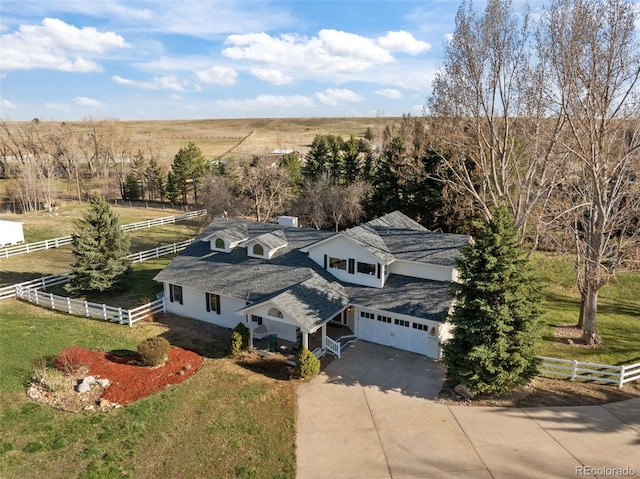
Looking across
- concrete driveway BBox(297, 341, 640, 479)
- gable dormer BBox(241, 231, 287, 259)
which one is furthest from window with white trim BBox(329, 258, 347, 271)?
concrete driveway BBox(297, 341, 640, 479)

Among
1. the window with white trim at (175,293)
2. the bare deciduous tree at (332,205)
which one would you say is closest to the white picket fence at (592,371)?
the window with white trim at (175,293)

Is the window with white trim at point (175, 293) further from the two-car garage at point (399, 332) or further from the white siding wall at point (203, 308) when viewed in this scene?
the two-car garage at point (399, 332)

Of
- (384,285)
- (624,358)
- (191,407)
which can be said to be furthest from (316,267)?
(624,358)

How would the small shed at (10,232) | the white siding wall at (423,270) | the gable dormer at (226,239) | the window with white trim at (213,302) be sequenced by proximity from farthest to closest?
the small shed at (10,232)
the gable dormer at (226,239)
the window with white trim at (213,302)
the white siding wall at (423,270)

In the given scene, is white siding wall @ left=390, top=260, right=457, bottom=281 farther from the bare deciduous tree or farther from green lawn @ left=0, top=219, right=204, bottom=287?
green lawn @ left=0, top=219, right=204, bottom=287

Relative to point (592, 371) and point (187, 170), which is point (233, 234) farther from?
point (187, 170)

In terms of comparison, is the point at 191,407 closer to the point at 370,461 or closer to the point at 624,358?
the point at 370,461
